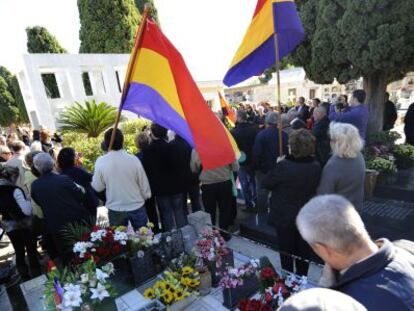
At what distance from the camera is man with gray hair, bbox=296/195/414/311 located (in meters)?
1.18

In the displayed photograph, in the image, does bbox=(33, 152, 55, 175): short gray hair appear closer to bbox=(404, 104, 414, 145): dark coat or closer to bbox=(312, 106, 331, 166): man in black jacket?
bbox=(312, 106, 331, 166): man in black jacket

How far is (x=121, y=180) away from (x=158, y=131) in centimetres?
89

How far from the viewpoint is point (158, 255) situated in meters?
3.47

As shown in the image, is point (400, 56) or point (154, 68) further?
point (400, 56)

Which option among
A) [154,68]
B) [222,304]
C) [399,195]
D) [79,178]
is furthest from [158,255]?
[399,195]

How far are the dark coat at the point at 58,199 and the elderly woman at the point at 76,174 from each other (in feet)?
0.87

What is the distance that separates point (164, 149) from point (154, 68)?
1353 millimetres

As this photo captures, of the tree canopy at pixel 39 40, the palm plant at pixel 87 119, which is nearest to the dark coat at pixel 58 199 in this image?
the palm plant at pixel 87 119

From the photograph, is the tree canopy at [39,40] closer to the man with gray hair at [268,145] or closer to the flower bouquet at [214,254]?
the man with gray hair at [268,145]

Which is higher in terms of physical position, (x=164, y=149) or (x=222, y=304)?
(x=164, y=149)

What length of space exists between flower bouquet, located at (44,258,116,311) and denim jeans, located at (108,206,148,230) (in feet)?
3.69

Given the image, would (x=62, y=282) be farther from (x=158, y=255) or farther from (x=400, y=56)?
(x=400, y=56)

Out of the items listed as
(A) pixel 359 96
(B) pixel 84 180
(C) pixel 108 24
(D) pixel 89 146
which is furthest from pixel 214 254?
(C) pixel 108 24

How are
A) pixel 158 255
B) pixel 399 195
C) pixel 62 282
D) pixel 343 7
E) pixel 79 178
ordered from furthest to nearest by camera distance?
pixel 343 7 < pixel 399 195 < pixel 79 178 < pixel 158 255 < pixel 62 282
